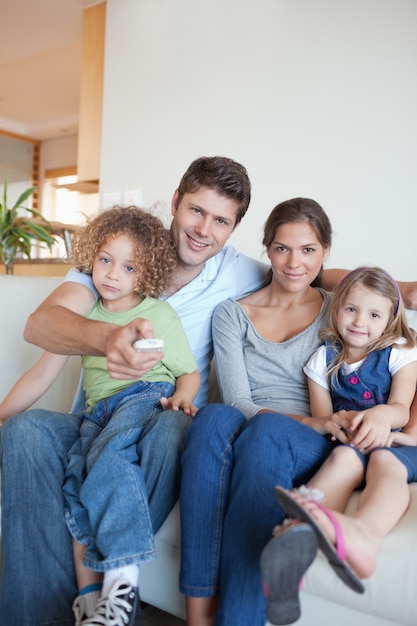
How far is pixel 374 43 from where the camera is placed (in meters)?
2.38

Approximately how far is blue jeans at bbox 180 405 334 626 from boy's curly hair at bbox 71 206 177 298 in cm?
45

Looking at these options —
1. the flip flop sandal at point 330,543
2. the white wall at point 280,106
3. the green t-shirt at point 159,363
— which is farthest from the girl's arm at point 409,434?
the white wall at point 280,106

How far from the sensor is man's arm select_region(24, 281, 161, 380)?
1.01m

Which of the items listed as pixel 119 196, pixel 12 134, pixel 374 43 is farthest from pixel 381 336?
pixel 12 134

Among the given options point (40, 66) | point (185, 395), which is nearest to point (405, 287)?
point (185, 395)

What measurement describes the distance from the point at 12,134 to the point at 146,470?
7550 mm

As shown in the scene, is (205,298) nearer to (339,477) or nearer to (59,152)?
(339,477)

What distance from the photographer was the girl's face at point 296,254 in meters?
1.49

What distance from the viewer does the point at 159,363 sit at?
1422mm

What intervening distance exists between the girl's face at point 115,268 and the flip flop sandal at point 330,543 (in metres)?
0.73

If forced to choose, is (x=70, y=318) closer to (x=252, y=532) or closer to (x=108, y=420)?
(x=108, y=420)

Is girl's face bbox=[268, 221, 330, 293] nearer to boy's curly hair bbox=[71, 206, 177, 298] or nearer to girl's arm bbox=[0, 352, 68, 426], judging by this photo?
boy's curly hair bbox=[71, 206, 177, 298]

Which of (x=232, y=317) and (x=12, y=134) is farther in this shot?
(x=12, y=134)

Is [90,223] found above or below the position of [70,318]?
above
